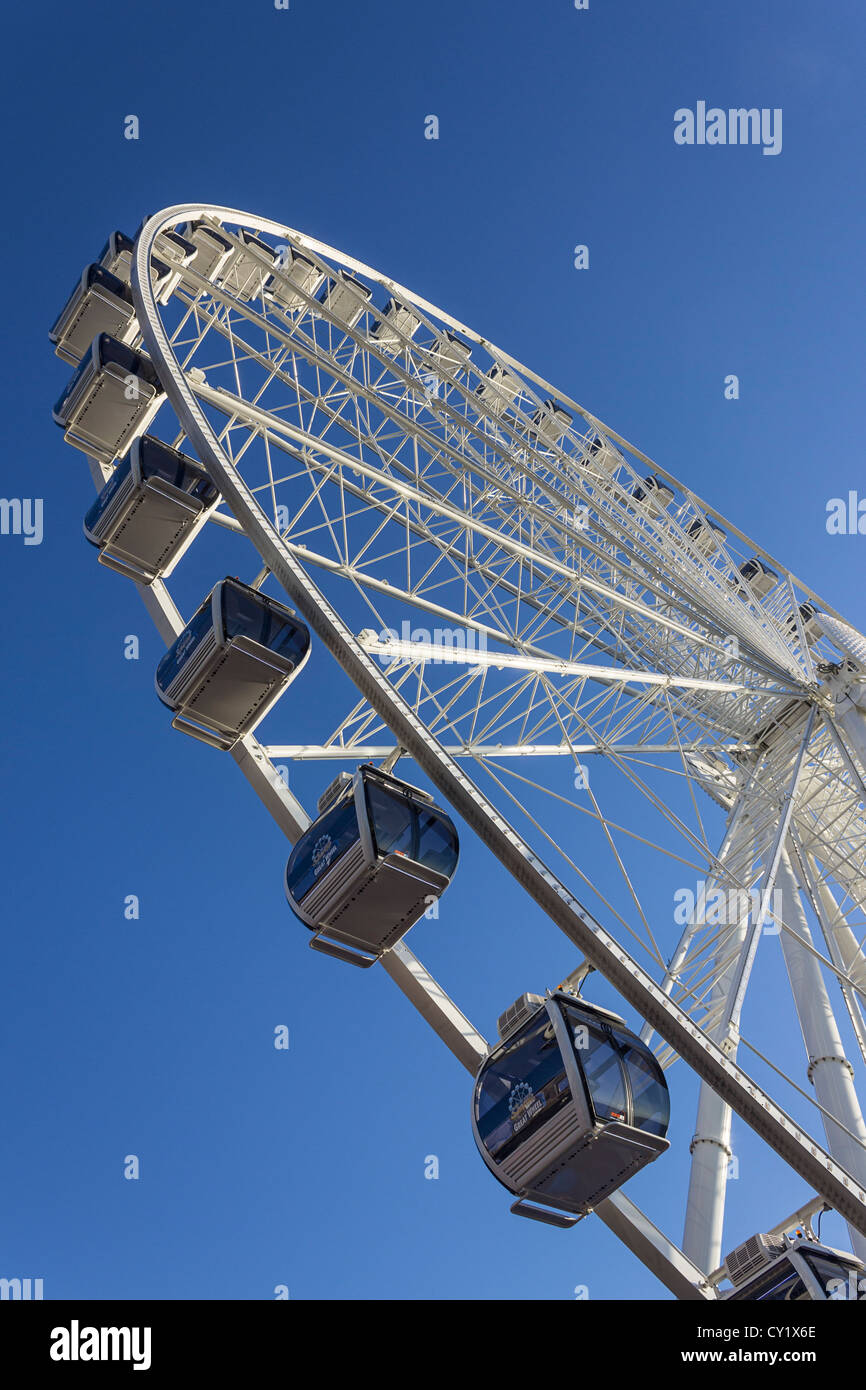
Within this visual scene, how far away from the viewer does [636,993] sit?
21.3 feet

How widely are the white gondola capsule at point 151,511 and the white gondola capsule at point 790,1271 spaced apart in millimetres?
8285

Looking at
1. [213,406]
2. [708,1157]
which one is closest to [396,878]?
[708,1157]

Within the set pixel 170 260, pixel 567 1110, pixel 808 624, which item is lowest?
pixel 567 1110

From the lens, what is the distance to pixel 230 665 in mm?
→ 9500

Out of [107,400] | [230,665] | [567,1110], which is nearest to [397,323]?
[107,400]

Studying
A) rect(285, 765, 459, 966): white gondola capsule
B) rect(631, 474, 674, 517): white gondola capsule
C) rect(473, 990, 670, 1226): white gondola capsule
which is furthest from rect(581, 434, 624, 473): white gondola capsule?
rect(473, 990, 670, 1226): white gondola capsule

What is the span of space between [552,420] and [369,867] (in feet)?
43.1

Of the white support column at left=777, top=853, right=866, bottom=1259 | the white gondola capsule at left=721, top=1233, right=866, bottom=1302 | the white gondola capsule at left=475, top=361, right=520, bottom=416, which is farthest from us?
the white gondola capsule at left=475, top=361, right=520, bottom=416

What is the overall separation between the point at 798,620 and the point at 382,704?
1355 cm

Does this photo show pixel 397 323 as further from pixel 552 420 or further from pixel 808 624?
pixel 808 624

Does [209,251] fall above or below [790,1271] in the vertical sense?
above

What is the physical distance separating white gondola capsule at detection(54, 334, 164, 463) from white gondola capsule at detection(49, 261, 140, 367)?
1.28 metres

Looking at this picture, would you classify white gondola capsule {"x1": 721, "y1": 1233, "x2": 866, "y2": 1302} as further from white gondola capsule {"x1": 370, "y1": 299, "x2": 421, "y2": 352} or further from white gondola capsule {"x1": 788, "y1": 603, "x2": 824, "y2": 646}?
white gondola capsule {"x1": 370, "y1": 299, "x2": 421, "y2": 352}

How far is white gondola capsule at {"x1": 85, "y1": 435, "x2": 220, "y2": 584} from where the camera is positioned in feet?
36.6
